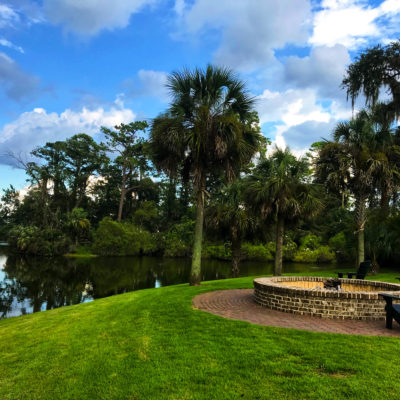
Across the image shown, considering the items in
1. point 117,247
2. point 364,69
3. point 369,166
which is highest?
point 364,69

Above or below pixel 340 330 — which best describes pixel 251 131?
above

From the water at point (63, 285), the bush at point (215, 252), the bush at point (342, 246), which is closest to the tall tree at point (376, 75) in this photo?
the bush at point (342, 246)

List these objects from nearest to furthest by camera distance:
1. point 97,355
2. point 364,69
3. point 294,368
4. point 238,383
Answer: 1. point 238,383
2. point 294,368
3. point 97,355
4. point 364,69

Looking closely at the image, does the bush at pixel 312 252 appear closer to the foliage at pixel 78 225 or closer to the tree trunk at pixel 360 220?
the tree trunk at pixel 360 220

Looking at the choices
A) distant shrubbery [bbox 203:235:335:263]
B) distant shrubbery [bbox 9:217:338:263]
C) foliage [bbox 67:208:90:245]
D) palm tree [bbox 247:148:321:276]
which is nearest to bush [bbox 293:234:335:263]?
distant shrubbery [bbox 203:235:335:263]

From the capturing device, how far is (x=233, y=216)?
18.5 meters

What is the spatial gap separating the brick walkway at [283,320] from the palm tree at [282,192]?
7152mm

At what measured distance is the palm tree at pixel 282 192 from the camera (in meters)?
14.9

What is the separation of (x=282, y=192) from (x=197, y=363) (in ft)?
38.3

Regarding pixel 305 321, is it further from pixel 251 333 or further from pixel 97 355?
pixel 97 355

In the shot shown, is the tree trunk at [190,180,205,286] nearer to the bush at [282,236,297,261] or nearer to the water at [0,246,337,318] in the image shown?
the water at [0,246,337,318]

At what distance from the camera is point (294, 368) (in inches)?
152

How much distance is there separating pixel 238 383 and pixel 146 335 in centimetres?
240

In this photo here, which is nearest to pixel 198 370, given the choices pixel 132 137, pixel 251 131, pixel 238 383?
pixel 238 383
